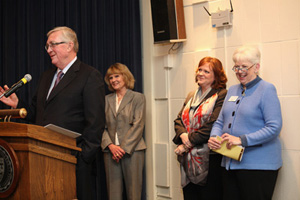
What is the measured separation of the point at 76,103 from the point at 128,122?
4.06ft

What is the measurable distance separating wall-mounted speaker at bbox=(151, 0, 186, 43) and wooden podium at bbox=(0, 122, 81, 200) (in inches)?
73.0

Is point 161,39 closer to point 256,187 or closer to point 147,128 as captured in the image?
point 147,128

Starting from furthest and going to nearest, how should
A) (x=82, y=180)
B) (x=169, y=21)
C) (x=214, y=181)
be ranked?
1. (x=169, y=21)
2. (x=214, y=181)
3. (x=82, y=180)

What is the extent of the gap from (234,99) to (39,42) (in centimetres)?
284

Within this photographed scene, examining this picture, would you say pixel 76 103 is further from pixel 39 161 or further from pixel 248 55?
pixel 248 55

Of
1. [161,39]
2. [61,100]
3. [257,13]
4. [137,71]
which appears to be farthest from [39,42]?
[257,13]

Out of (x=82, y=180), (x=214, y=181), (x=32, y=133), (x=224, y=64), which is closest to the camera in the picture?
(x=32, y=133)

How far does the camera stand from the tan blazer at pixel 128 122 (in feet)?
13.2

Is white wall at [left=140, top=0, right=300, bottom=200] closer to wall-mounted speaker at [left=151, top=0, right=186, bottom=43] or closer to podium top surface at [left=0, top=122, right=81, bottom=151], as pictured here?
wall-mounted speaker at [left=151, top=0, right=186, bottom=43]

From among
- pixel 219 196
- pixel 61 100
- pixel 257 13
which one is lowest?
pixel 219 196

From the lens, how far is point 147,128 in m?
4.39

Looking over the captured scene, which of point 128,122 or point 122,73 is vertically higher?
point 122,73

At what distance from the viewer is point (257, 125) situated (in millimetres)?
2941

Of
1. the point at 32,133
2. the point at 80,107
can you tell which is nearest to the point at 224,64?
the point at 80,107
